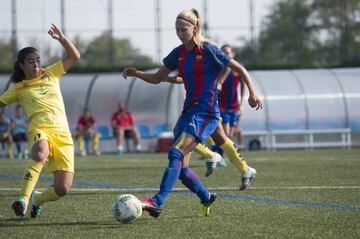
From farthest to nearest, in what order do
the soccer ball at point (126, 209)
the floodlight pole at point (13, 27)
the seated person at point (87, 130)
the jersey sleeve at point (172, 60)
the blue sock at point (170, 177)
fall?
the floodlight pole at point (13, 27)
the seated person at point (87, 130)
the jersey sleeve at point (172, 60)
the blue sock at point (170, 177)
the soccer ball at point (126, 209)

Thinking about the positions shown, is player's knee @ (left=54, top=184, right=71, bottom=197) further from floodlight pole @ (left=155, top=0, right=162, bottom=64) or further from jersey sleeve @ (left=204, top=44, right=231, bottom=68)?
floodlight pole @ (left=155, top=0, right=162, bottom=64)

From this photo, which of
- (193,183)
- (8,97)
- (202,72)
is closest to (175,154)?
(193,183)

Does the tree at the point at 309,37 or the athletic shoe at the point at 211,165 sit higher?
the tree at the point at 309,37

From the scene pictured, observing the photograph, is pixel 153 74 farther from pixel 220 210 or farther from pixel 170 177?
pixel 220 210

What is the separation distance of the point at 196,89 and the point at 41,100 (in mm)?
1495

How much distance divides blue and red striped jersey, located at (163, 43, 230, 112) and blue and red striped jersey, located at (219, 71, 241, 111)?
679cm

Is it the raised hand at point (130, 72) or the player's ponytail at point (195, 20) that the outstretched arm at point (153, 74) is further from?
the player's ponytail at point (195, 20)

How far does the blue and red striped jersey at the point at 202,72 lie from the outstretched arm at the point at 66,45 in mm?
1061

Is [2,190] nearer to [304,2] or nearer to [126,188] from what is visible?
[126,188]

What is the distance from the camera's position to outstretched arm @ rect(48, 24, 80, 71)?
8.12 m

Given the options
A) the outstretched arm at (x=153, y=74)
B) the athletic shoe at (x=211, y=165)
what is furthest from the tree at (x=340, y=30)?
the outstretched arm at (x=153, y=74)

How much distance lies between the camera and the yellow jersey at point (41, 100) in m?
8.04

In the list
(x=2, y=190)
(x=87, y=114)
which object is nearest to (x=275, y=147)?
(x=87, y=114)

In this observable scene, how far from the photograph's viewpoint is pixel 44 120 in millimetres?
8016
